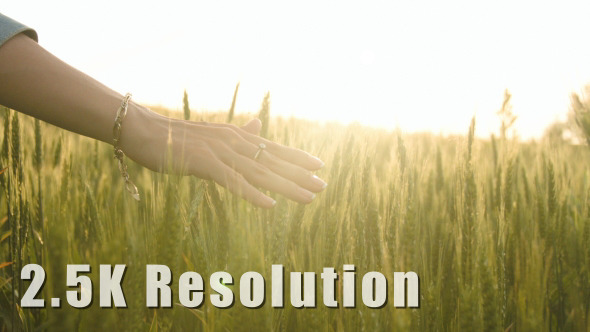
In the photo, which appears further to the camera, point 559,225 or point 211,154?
point 559,225

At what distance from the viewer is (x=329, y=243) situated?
1.04 metres

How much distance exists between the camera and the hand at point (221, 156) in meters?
1.12

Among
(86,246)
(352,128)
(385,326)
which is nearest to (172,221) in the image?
(385,326)

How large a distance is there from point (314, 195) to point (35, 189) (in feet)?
2.57

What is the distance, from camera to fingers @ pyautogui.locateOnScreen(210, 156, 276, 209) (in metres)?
1.00

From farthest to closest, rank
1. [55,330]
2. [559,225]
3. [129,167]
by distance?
1. [129,167]
2. [559,225]
3. [55,330]

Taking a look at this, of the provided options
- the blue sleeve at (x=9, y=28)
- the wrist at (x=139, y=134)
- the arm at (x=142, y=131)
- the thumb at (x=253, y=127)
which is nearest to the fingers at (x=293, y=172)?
the arm at (x=142, y=131)

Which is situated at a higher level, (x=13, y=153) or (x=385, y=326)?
(x=13, y=153)

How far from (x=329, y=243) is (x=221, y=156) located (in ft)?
1.26

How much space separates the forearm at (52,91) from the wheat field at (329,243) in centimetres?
7

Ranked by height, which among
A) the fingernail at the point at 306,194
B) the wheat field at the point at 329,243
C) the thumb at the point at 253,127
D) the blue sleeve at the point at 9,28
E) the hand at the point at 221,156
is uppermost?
the blue sleeve at the point at 9,28

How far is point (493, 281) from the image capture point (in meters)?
0.80

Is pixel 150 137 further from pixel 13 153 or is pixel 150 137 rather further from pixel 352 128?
pixel 352 128

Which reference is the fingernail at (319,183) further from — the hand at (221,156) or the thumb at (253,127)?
the thumb at (253,127)
